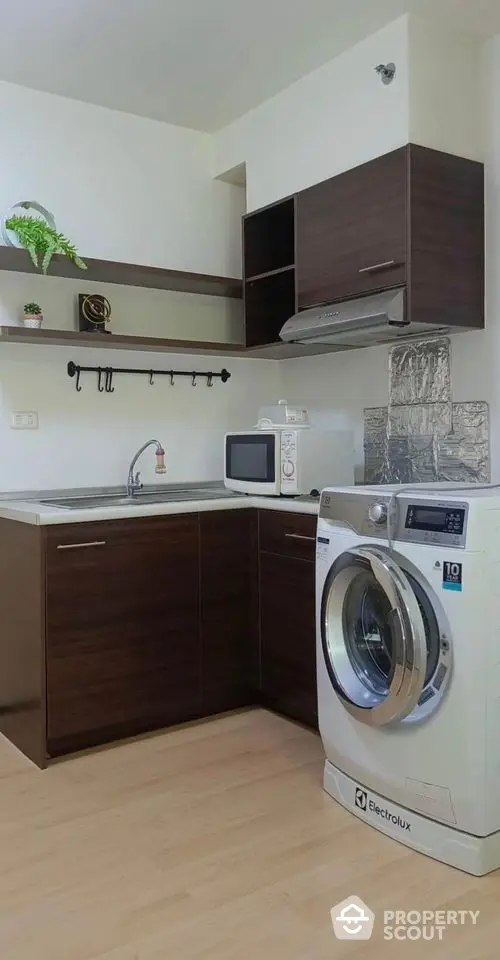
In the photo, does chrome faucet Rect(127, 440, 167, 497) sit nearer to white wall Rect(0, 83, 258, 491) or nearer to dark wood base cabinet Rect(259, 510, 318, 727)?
white wall Rect(0, 83, 258, 491)

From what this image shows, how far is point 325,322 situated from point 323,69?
1.04 meters

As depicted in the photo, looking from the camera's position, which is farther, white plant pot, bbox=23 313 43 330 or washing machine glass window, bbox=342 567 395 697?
white plant pot, bbox=23 313 43 330

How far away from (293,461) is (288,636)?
2.20ft

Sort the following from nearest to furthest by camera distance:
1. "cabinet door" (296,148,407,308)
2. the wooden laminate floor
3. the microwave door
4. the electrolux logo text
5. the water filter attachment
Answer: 1. the wooden laminate floor
2. the electrolux logo text
3. "cabinet door" (296,148,407,308)
4. the microwave door
5. the water filter attachment

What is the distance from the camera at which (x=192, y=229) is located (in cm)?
364

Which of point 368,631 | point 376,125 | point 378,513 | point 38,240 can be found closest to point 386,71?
point 376,125

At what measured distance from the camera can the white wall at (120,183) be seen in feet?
10.4

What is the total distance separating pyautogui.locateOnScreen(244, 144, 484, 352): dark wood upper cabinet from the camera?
2670 millimetres

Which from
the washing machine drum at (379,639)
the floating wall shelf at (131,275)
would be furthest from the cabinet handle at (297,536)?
the floating wall shelf at (131,275)

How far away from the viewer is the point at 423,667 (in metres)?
1.99

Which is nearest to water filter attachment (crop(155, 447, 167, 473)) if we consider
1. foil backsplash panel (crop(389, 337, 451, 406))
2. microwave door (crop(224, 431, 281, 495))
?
microwave door (crop(224, 431, 281, 495))

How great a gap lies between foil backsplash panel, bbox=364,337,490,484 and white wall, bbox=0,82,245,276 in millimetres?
1110

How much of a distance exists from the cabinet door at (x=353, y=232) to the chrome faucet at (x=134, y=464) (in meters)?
0.86

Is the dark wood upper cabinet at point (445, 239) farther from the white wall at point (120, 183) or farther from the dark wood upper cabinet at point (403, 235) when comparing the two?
the white wall at point (120, 183)
